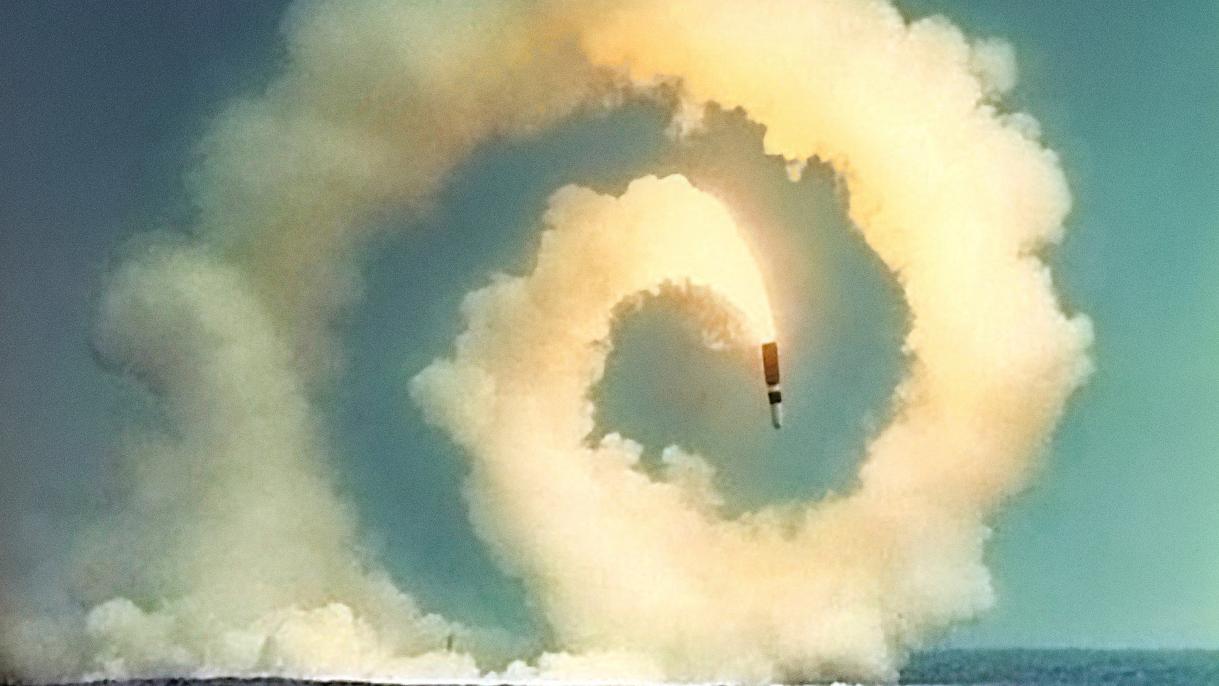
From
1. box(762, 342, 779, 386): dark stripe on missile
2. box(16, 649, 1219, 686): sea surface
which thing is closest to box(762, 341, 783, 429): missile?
box(762, 342, 779, 386): dark stripe on missile

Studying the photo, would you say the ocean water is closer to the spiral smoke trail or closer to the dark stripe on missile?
the spiral smoke trail

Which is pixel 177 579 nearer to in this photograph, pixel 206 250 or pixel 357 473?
pixel 357 473

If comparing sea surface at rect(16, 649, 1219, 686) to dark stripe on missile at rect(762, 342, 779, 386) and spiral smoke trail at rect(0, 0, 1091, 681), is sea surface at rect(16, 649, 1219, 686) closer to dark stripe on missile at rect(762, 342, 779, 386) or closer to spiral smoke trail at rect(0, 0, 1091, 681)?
spiral smoke trail at rect(0, 0, 1091, 681)

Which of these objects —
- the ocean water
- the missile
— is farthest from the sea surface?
the missile

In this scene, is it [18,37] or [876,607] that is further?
[18,37]

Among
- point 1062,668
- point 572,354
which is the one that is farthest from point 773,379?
point 1062,668

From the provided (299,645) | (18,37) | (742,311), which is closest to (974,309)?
(742,311)

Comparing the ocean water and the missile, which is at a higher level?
the missile
